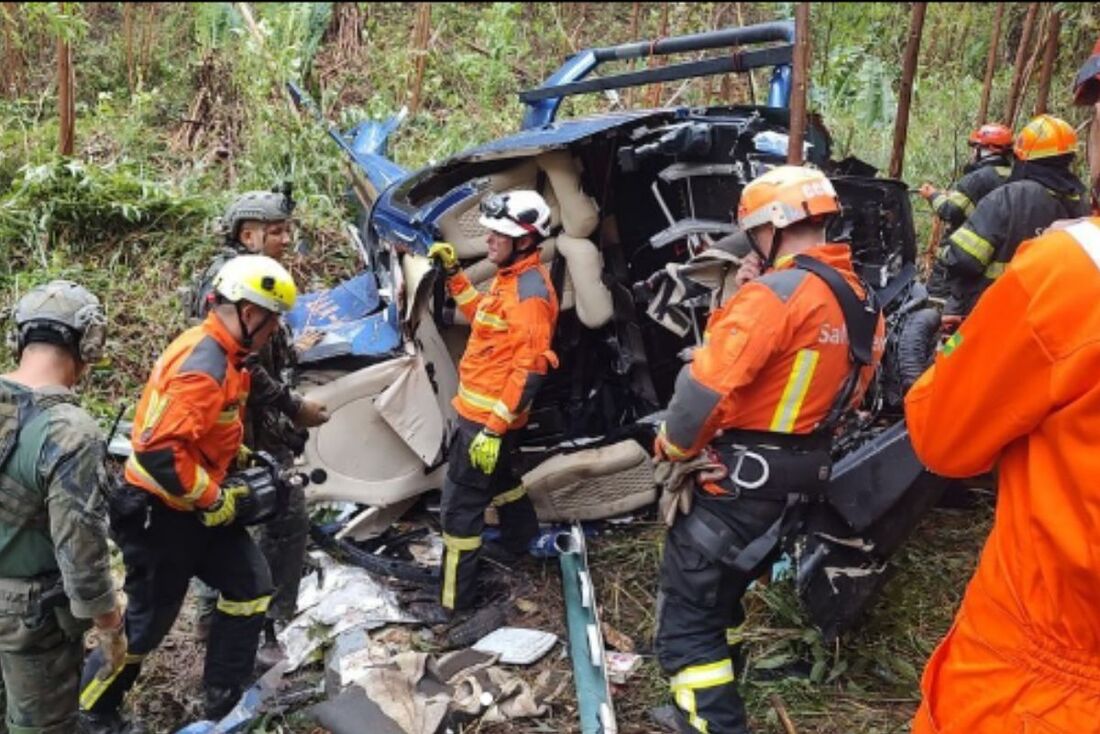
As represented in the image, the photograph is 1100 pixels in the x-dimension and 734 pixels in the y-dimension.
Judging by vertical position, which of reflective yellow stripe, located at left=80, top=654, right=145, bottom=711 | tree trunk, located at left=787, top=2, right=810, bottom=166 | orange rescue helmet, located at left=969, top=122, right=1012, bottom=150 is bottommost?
reflective yellow stripe, located at left=80, top=654, right=145, bottom=711

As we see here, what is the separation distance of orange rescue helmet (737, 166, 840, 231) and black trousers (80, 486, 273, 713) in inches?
88.7

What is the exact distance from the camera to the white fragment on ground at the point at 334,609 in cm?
427

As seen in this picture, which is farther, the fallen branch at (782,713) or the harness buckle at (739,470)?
the fallen branch at (782,713)

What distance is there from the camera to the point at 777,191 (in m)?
3.10

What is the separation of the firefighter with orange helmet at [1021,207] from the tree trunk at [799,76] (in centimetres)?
186

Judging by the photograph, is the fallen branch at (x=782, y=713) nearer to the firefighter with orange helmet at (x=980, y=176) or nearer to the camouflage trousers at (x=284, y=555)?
the camouflage trousers at (x=284, y=555)

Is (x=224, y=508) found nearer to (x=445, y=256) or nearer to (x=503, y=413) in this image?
(x=503, y=413)

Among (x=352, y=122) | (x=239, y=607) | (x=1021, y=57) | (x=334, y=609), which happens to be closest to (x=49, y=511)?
(x=239, y=607)

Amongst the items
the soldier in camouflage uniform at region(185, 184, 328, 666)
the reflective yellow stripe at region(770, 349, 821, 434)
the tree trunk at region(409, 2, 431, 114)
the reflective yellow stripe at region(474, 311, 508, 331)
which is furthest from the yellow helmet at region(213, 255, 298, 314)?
the tree trunk at region(409, 2, 431, 114)

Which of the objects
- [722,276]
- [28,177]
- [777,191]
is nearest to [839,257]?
[777,191]

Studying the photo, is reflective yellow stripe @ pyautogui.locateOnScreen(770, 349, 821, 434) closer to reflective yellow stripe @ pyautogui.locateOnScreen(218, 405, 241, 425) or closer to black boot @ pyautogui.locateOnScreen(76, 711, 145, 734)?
reflective yellow stripe @ pyautogui.locateOnScreen(218, 405, 241, 425)

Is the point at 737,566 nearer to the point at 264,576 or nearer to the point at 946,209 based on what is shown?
the point at 264,576

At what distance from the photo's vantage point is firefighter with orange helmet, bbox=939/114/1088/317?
4961 millimetres

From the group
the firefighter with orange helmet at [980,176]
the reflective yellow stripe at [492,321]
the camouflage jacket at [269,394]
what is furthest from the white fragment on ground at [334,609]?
the firefighter with orange helmet at [980,176]
